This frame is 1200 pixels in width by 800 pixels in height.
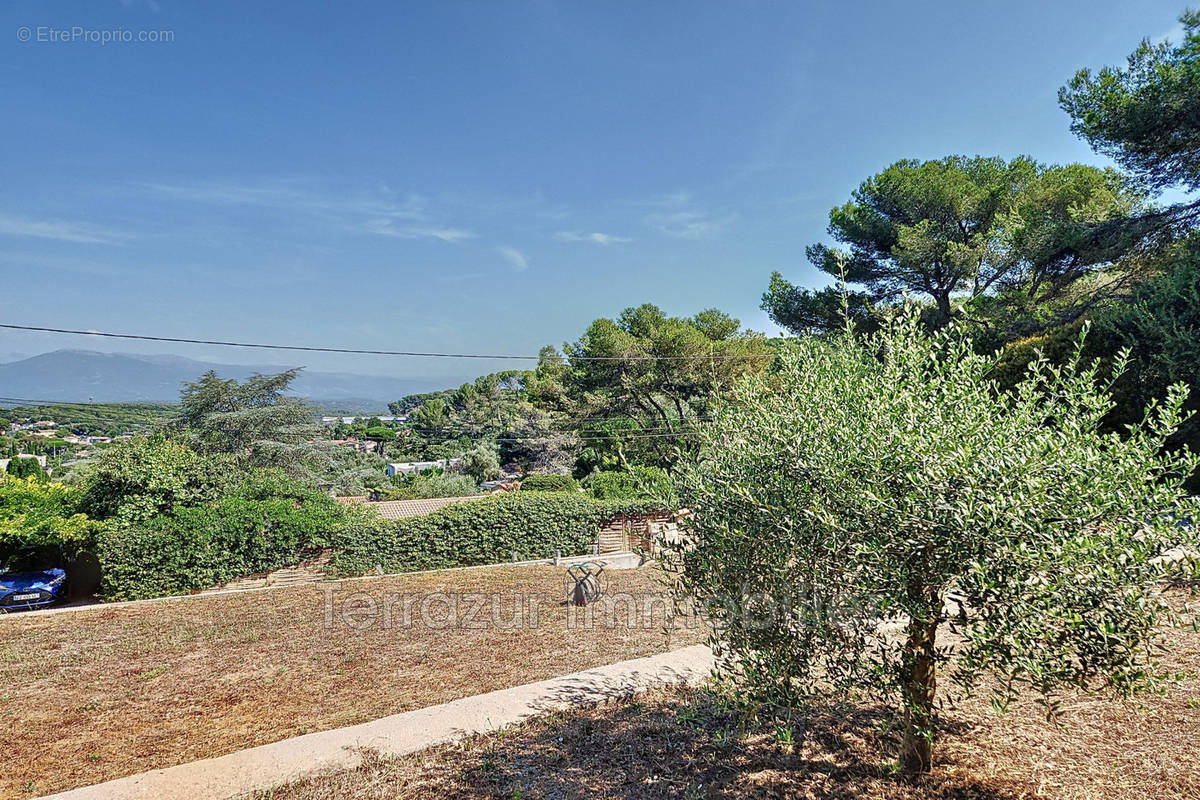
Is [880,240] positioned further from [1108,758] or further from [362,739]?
[362,739]

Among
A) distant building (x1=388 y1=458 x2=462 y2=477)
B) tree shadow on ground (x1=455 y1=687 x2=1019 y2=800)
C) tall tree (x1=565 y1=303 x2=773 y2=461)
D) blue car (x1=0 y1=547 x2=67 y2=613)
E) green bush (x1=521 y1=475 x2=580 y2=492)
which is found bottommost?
distant building (x1=388 y1=458 x2=462 y2=477)

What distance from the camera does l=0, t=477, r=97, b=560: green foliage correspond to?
35.1 ft

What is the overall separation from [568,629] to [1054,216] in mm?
15244

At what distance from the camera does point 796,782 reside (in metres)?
3.69

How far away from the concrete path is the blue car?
966 centimetres

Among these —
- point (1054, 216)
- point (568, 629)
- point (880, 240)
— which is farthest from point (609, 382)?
point (568, 629)

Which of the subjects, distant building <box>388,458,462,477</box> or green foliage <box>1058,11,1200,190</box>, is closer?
green foliage <box>1058,11,1200,190</box>

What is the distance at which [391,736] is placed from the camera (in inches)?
186

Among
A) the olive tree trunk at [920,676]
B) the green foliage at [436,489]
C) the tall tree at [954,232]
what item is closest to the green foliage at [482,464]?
the green foliage at [436,489]

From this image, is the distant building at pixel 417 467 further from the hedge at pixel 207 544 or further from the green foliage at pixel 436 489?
the hedge at pixel 207 544

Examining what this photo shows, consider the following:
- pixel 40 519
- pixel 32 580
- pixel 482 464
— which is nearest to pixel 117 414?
pixel 482 464

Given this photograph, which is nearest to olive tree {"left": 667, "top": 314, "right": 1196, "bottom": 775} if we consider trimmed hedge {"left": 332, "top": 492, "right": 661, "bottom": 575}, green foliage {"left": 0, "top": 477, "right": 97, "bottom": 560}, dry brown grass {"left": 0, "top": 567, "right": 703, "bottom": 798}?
dry brown grass {"left": 0, "top": 567, "right": 703, "bottom": 798}

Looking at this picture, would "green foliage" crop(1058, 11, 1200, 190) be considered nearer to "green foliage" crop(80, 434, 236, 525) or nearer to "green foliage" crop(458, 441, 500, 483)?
"green foliage" crop(80, 434, 236, 525)

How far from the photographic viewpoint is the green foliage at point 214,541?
10.8 m
